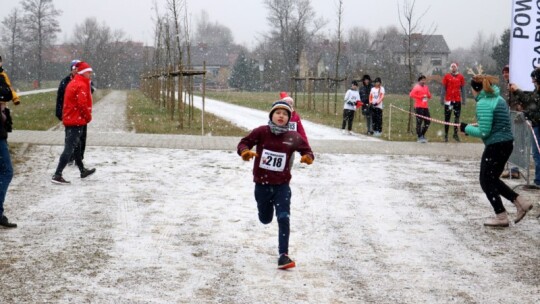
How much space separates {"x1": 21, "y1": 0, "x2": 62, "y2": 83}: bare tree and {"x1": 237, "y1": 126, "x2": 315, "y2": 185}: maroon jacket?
91.8 metres

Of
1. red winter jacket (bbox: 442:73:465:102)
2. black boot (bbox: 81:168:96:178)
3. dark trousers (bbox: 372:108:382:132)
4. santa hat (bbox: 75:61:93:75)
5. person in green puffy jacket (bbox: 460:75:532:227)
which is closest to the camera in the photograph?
person in green puffy jacket (bbox: 460:75:532:227)

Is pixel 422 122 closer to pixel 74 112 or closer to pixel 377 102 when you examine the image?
pixel 377 102

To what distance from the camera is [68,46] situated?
132 metres

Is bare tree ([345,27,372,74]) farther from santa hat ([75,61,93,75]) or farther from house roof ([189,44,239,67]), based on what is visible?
santa hat ([75,61,93,75])

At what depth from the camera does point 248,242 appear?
6.75 metres

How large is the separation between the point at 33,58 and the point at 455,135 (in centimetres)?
8818

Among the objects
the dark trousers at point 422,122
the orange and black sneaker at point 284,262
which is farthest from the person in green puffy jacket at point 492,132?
the dark trousers at point 422,122

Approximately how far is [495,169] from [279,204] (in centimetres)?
293

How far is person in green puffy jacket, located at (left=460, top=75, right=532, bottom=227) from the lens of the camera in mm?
7383

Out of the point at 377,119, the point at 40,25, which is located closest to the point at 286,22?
the point at 40,25

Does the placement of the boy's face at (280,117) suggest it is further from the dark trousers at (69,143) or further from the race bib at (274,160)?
the dark trousers at (69,143)

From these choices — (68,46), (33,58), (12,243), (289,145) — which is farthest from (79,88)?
(68,46)

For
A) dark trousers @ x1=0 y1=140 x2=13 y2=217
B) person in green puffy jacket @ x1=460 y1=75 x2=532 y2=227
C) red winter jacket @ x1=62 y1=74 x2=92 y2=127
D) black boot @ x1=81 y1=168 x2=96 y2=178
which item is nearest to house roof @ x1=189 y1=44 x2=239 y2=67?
black boot @ x1=81 y1=168 x2=96 y2=178

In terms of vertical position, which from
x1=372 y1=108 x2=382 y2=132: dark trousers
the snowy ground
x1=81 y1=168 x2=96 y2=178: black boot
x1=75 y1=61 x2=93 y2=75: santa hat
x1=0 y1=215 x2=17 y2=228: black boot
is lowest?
the snowy ground
